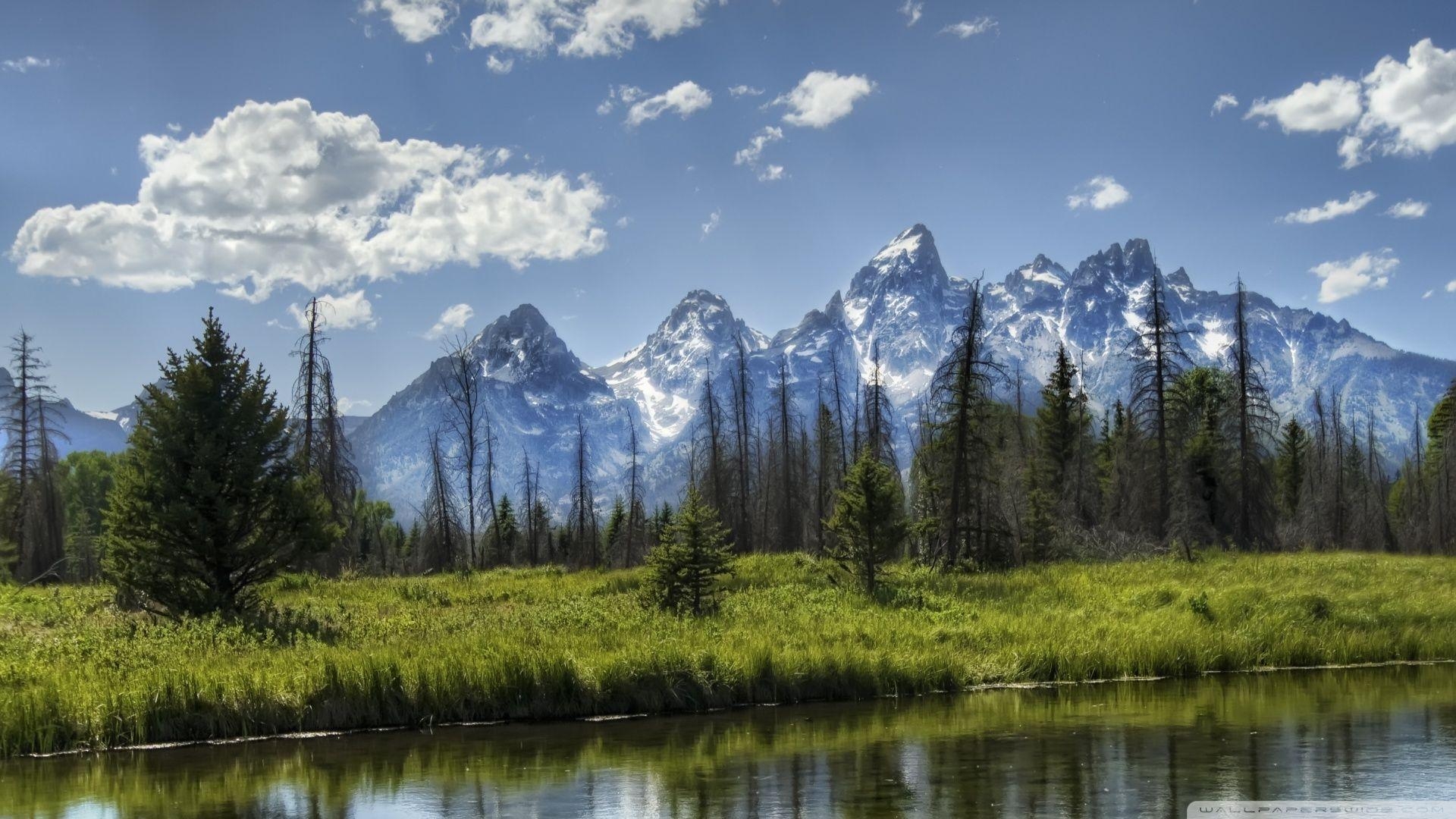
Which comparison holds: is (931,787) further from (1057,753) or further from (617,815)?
→ (617,815)

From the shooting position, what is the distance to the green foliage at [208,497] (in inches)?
883

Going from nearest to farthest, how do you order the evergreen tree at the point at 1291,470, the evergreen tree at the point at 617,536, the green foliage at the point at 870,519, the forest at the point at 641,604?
the forest at the point at 641,604
the green foliage at the point at 870,519
the evergreen tree at the point at 1291,470
the evergreen tree at the point at 617,536

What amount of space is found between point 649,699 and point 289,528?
36.1ft

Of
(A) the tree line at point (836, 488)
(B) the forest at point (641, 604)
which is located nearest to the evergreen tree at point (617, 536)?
(A) the tree line at point (836, 488)

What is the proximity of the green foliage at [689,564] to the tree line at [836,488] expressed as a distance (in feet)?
0.19

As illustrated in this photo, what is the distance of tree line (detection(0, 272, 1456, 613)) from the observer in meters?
23.1

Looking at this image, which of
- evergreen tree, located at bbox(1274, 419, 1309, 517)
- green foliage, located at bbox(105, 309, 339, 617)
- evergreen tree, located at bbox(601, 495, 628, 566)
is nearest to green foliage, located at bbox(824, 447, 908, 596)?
green foliage, located at bbox(105, 309, 339, 617)

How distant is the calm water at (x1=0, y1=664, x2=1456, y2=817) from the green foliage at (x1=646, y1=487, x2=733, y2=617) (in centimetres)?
769

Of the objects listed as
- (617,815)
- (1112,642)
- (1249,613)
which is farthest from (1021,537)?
(617,815)

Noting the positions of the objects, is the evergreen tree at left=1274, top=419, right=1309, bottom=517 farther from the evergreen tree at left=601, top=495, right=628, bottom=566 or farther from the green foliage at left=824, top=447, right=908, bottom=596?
the green foliage at left=824, top=447, right=908, bottom=596

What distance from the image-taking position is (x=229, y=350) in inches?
966

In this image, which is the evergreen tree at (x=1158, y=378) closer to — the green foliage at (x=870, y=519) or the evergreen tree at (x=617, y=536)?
the green foliage at (x=870, y=519)

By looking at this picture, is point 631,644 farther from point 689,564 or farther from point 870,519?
point 870,519

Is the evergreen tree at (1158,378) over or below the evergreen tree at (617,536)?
over
